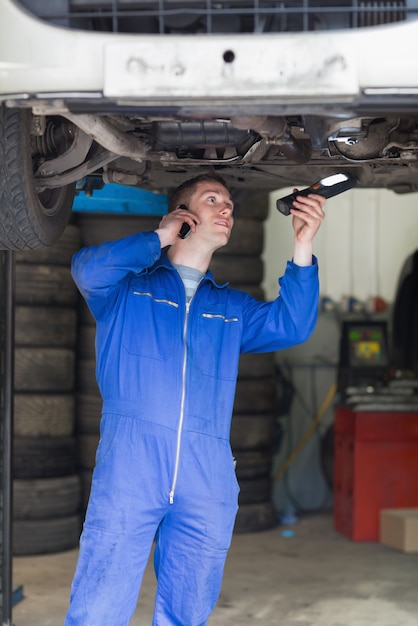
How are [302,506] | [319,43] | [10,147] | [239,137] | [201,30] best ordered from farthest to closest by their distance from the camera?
[302,506] → [239,137] → [10,147] → [201,30] → [319,43]

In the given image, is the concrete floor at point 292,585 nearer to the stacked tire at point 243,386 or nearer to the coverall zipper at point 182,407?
the stacked tire at point 243,386

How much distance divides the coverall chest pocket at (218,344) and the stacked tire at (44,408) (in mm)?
2443

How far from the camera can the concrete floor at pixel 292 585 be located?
399 cm

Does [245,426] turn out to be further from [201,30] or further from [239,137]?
[201,30]

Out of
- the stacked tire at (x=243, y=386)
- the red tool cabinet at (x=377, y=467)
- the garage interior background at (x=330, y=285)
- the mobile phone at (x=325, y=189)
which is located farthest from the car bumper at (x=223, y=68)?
the garage interior background at (x=330, y=285)

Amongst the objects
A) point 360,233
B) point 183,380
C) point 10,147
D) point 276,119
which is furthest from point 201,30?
point 360,233

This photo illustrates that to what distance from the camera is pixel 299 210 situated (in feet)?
8.70

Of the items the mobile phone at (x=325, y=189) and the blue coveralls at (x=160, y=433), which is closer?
the blue coveralls at (x=160, y=433)

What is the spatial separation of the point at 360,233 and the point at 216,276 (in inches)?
65.3

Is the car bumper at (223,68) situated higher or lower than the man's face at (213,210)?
higher

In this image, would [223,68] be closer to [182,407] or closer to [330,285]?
[182,407]

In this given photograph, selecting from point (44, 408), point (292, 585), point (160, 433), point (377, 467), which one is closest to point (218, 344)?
point (160, 433)

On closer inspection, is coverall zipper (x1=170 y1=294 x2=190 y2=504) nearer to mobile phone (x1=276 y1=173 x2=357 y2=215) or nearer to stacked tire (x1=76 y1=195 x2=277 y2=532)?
mobile phone (x1=276 y1=173 x2=357 y2=215)

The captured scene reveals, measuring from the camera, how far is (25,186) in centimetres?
239
